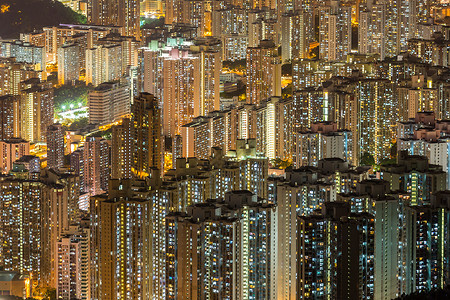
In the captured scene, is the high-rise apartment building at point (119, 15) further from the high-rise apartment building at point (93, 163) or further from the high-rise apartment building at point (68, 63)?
the high-rise apartment building at point (93, 163)

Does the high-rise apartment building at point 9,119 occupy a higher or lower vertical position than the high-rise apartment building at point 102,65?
lower

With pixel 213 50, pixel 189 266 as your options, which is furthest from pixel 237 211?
pixel 213 50

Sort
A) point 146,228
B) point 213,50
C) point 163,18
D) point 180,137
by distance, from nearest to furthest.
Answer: point 146,228 < point 180,137 < point 213,50 < point 163,18

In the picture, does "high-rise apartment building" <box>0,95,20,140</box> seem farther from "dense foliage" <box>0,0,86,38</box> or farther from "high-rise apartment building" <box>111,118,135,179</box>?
"dense foliage" <box>0,0,86,38</box>

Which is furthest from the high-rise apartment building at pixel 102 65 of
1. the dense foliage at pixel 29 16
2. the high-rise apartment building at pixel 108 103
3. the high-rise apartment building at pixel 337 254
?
the high-rise apartment building at pixel 337 254

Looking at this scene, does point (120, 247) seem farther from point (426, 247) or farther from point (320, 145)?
point (320, 145)

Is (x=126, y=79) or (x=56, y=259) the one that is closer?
(x=56, y=259)

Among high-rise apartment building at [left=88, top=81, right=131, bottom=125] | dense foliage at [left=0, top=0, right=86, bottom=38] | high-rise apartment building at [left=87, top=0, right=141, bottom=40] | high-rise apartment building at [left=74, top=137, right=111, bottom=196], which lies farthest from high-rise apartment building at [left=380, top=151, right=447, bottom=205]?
dense foliage at [left=0, top=0, right=86, bottom=38]

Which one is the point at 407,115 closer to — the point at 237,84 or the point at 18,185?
the point at 237,84
